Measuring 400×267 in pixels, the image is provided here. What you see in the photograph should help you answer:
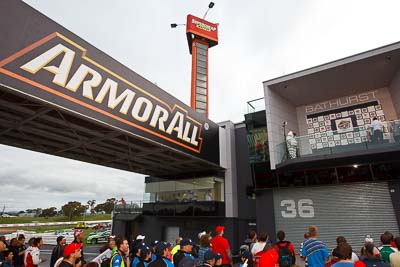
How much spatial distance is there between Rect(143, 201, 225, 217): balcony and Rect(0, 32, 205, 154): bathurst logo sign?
588cm

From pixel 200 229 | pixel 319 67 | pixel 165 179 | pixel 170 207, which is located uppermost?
pixel 319 67

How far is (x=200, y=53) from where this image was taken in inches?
1003

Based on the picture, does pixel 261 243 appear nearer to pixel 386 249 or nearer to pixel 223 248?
pixel 223 248

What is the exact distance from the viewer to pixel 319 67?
510 inches

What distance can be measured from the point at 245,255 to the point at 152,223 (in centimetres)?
1391

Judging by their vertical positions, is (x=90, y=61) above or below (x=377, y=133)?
above

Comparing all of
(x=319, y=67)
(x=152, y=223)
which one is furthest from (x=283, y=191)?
(x=152, y=223)

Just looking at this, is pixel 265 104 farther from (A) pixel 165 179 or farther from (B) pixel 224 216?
(A) pixel 165 179

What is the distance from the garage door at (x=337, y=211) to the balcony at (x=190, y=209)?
3538 mm

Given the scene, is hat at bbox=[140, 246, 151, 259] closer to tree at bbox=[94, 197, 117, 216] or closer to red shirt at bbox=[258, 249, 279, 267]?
red shirt at bbox=[258, 249, 279, 267]

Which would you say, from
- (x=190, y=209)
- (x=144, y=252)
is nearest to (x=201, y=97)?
(x=190, y=209)

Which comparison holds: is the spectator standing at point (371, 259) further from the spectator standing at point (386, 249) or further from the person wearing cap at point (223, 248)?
the person wearing cap at point (223, 248)

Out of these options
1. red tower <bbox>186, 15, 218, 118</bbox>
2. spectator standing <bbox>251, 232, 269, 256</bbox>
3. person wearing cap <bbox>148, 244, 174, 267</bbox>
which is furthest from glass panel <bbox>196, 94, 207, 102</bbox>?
person wearing cap <bbox>148, 244, 174, 267</bbox>

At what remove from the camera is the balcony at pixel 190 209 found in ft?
48.9
